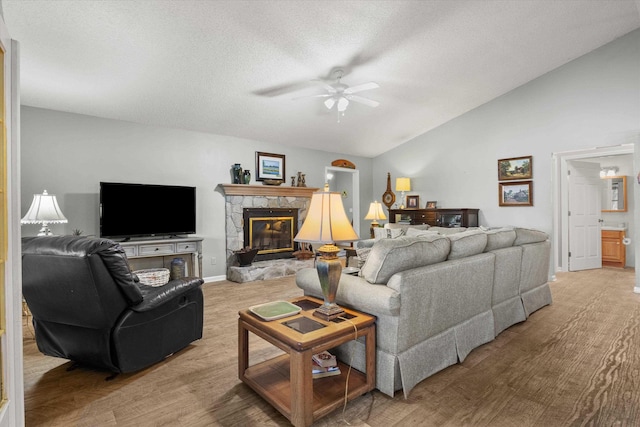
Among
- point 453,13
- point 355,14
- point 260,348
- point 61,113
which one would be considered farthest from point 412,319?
point 61,113

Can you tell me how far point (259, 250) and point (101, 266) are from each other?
387 cm

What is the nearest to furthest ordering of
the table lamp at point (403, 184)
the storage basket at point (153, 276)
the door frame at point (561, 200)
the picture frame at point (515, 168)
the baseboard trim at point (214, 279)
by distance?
1. the storage basket at point (153, 276)
2. the door frame at point (561, 200)
3. the baseboard trim at point (214, 279)
4. the picture frame at point (515, 168)
5. the table lamp at point (403, 184)

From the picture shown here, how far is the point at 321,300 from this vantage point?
7.93ft

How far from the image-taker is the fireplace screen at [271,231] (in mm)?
5742

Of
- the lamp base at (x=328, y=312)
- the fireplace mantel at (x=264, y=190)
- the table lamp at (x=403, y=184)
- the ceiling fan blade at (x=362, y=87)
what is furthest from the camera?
the table lamp at (x=403, y=184)

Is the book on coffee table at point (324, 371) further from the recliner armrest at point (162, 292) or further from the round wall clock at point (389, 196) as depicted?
the round wall clock at point (389, 196)

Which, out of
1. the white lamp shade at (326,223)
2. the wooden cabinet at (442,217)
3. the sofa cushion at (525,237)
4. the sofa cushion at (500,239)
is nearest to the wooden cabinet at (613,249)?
the wooden cabinet at (442,217)

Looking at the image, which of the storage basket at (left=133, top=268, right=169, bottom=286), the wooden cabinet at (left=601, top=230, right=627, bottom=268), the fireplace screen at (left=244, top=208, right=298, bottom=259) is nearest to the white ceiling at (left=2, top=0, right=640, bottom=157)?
the fireplace screen at (left=244, top=208, right=298, bottom=259)

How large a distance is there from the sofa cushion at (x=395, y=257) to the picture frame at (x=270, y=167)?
410 cm

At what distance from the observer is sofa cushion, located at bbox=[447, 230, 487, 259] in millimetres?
2533

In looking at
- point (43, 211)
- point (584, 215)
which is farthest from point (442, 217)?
point (43, 211)

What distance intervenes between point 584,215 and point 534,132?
1828 millimetres

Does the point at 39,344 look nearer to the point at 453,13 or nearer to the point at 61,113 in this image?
the point at 61,113

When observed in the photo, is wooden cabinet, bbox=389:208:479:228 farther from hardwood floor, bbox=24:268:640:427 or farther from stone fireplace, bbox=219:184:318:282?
hardwood floor, bbox=24:268:640:427
